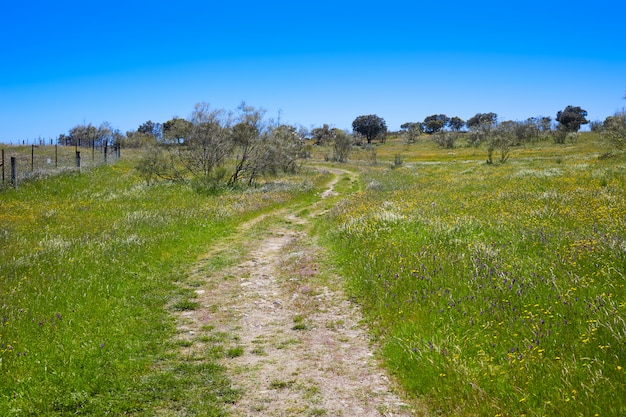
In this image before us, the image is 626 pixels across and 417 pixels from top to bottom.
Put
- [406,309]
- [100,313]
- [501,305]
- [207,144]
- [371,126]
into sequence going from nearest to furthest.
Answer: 1. [501,305]
2. [406,309]
3. [100,313]
4. [207,144]
5. [371,126]

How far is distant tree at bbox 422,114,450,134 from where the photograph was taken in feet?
554

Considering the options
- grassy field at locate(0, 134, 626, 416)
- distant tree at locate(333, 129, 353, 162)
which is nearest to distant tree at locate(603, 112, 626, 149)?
grassy field at locate(0, 134, 626, 416)

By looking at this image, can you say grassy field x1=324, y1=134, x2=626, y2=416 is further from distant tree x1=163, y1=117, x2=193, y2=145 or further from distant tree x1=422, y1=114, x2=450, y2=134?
distant tree x1=422, y1=114, x2=450, y2=134

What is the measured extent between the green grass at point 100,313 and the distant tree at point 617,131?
139ft

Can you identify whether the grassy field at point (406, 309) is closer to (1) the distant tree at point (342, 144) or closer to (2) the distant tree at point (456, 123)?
(1) the distant tree at point (342, 144)

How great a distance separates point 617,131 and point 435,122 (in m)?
131

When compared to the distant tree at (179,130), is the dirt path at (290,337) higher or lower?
lower

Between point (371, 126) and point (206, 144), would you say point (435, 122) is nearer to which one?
point (371, 126)

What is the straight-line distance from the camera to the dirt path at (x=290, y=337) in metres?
5.10

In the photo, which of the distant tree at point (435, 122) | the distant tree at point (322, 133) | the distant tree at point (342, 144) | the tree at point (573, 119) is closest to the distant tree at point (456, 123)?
the distant tree at point (435, 122)

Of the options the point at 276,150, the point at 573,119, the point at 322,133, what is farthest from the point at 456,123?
→ the point at 276,150

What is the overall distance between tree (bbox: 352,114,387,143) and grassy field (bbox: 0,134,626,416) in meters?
130

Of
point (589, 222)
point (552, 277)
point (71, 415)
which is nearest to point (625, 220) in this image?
point (589, 222)

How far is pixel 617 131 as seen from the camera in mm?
41625
